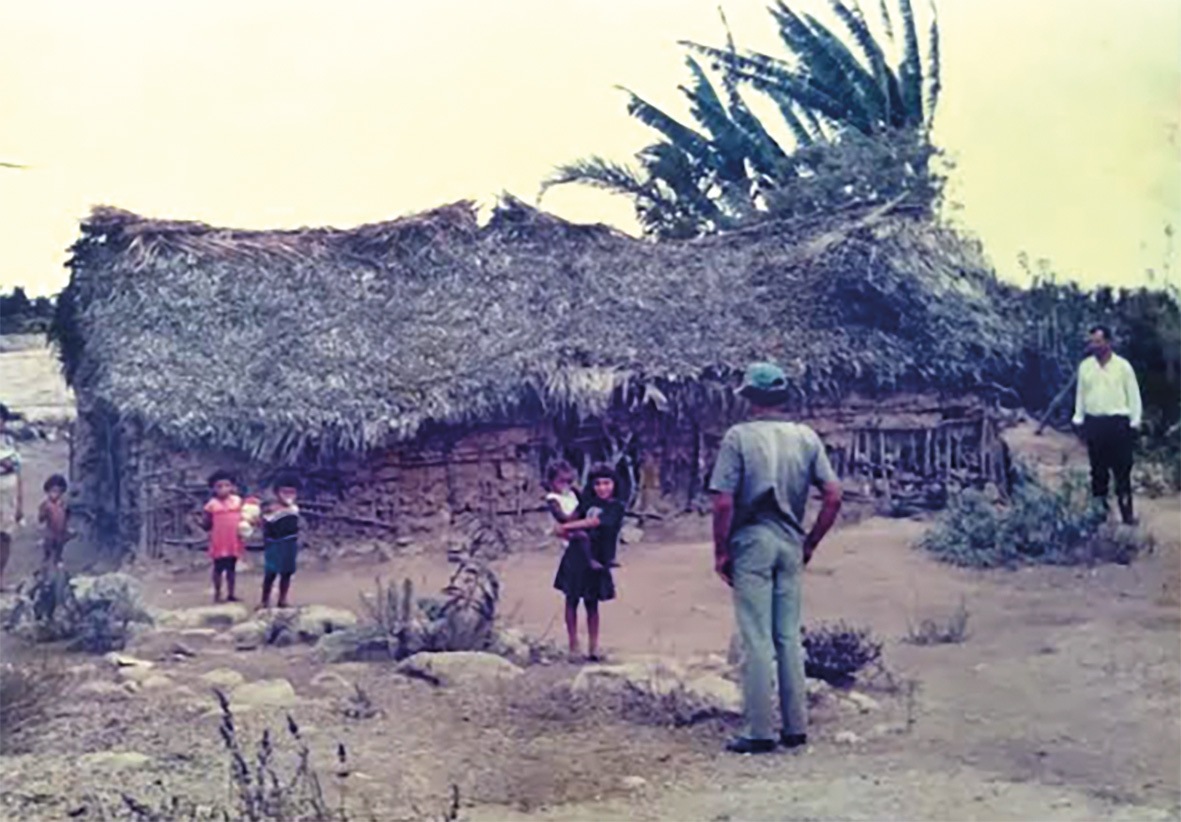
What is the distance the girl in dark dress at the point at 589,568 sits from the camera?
223 inches

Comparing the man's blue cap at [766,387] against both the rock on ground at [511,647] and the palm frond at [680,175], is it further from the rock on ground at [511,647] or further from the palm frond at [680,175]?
the rock on ground at [511,647]

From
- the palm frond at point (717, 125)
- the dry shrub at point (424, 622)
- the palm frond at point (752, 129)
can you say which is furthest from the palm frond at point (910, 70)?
the dry shrub at point (424, 622)

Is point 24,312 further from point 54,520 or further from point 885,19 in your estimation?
point 885,19

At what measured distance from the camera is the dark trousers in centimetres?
595

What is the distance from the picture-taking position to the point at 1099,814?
17.2 ft

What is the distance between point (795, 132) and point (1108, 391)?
138cm

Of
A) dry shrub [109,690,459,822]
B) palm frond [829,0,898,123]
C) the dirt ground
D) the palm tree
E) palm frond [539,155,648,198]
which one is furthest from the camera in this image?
palm frond [829,0,898,123]

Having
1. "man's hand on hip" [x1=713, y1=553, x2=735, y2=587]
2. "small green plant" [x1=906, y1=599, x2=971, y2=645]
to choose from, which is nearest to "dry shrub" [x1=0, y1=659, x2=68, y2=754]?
"man's hand on hip" [x1=713, y1=553, x2=735, y2=587]

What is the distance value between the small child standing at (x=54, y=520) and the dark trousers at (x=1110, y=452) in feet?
11.1

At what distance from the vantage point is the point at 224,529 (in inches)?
221

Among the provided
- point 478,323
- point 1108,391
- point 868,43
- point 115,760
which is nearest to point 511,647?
point 478,323

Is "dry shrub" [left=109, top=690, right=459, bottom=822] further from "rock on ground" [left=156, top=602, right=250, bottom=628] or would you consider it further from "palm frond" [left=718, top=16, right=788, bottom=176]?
"palm frond" [left=718, top=16, right=788, bottom=176]

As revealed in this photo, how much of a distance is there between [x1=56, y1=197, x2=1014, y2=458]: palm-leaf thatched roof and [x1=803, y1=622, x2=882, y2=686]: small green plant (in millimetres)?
798

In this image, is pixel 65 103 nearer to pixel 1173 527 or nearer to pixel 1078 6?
pixel 1078 6
